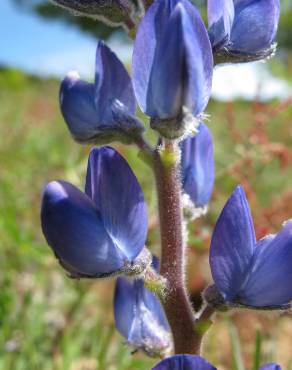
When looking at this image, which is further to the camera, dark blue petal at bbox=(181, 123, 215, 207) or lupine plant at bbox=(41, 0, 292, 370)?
dark blue petal at bbox=(181, 123, 215, 207)

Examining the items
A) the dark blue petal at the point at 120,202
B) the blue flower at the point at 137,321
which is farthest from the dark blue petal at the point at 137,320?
the dark blue petal at the point at 120,202

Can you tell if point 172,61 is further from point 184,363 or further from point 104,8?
point 184,363

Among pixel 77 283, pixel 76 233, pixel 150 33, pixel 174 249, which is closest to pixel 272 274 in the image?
pixel 174 249

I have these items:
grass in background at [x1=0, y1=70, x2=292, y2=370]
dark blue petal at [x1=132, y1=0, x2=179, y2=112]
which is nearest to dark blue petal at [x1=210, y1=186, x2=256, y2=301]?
dark blue petal at [x1=132, y1=0, x2=179, y2=112]

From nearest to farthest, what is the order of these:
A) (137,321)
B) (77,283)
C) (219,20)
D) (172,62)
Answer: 1. (172,62)
2. (219,20)
3. (137,321)
4. (77,283)

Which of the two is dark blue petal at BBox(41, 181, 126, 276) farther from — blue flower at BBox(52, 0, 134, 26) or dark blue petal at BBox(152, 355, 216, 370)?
blue flower at BBox(52, 0, 134, 26)

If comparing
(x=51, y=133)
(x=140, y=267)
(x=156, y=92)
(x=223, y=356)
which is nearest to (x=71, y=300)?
(x=223, y=356)
